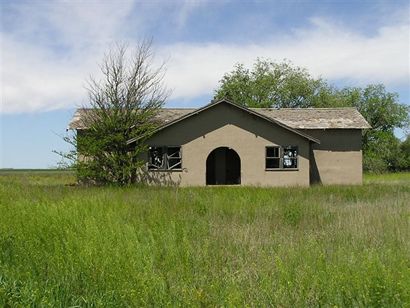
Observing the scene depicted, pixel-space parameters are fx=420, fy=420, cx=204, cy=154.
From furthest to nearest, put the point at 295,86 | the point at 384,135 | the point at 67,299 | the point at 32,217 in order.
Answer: the point at 384,135
the point at 295,86
the point at 32,217
the point at 67,299

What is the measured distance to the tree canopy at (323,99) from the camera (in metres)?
58.8

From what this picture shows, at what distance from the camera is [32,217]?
8.13 m

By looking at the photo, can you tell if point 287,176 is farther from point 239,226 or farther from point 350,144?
point 239,226

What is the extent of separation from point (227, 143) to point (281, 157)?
339 centimetres

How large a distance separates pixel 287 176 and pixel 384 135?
151ft

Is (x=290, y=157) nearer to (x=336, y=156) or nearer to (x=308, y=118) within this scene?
(x=336, y=156)

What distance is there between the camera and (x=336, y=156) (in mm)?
27156

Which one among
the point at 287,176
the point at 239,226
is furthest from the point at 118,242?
the point at 287,176

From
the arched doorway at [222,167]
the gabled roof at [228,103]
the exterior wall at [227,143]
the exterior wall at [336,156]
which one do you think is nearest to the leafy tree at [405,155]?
the exterior wall at [336,156]

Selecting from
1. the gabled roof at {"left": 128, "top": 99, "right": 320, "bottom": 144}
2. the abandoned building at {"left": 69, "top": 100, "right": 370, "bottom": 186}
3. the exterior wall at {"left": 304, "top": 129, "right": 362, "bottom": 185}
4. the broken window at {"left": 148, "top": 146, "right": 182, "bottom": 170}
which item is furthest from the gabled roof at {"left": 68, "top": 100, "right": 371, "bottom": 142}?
the broken window at {"left": 148, "top": 146, "right": 182, "bottom": 170}

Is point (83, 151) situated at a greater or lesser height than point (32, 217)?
greater

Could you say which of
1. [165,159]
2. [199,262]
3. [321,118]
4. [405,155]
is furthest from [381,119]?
[199,262]

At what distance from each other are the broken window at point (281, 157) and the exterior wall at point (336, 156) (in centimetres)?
211

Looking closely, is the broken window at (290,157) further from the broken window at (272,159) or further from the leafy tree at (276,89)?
the leafy tree at (276,89)
